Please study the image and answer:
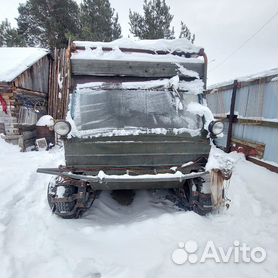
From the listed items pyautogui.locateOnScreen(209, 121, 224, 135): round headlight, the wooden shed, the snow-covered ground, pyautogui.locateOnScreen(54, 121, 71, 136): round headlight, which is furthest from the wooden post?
the wooden shed

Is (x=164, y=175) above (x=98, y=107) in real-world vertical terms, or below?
below

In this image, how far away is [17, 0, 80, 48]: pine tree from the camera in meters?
22.3

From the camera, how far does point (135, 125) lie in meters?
4.23

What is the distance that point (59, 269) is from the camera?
A: 2.90 metres

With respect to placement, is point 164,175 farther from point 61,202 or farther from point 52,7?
point 52,7

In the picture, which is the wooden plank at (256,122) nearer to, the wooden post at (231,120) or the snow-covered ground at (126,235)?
the wooden post at (231,120)

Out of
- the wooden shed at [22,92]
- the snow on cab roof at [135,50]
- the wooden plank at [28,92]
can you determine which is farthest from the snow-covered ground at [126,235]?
the wooden plank at [28,92]

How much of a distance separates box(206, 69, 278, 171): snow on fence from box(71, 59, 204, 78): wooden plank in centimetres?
363

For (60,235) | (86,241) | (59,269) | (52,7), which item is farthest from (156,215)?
(52,7)

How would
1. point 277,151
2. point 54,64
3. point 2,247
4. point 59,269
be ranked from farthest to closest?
1. point 54,64
2. point 277,151
3. point 2,247
4. point 59,269

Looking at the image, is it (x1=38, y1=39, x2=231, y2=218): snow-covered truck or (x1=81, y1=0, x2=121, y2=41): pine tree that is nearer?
(x1=38, y1=39, x2=231, y2=218): snow-covered truck

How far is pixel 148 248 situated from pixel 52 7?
24.3 m

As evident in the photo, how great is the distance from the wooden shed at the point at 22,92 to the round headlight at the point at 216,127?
924 cm

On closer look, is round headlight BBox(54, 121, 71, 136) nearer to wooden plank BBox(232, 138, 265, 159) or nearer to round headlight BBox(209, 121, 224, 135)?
round headlight BBox(209, 121, 224, 135)
